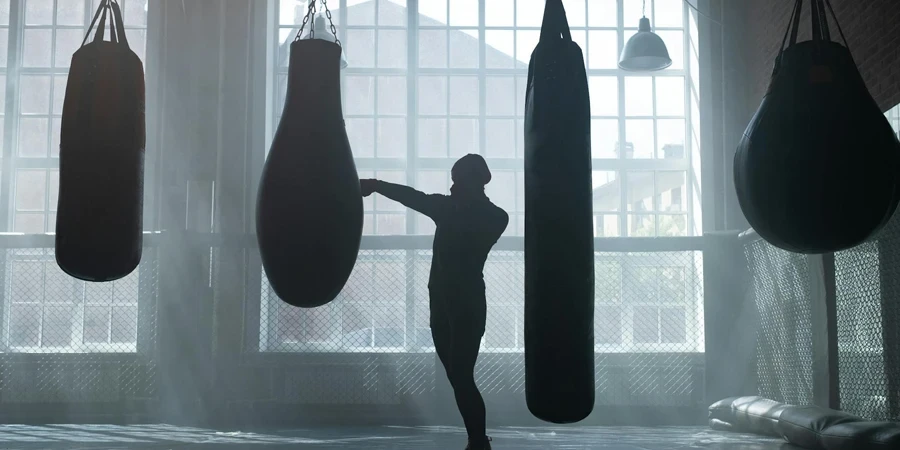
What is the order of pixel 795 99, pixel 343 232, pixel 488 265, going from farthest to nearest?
pixel 488 265 < pixel 795 99 < pixel 343 232

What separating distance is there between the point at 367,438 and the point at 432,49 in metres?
3.50

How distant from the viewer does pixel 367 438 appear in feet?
15.7

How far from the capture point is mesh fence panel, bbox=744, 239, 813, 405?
472 cm

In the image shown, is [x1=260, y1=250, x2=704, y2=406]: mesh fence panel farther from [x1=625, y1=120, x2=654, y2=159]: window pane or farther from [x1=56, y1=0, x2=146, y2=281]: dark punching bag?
[x1=56, y1=0, x2=146, y2=281]: dark punching bag

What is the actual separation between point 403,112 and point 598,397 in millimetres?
2795

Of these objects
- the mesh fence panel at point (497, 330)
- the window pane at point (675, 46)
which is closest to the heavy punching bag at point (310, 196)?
the mesh fence panel at point (497, 330)

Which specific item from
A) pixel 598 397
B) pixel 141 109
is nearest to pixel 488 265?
pixel 598 397

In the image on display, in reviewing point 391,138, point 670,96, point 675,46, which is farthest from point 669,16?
point 391,138

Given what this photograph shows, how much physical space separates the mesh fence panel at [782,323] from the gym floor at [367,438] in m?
0.44

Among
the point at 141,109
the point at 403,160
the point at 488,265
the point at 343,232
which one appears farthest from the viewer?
the point at 403,160

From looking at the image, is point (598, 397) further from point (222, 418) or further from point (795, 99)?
point (795, 99)

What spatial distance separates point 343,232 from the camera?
187 cm

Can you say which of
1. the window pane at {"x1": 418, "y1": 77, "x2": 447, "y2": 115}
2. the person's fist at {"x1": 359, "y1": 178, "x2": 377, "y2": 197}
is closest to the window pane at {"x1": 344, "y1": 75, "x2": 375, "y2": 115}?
the window pane at {"x1": 418, "y1": 77, "x2": 447, "y2": 115}

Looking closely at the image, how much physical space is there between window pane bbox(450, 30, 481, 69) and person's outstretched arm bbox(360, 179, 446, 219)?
388 centimetres
